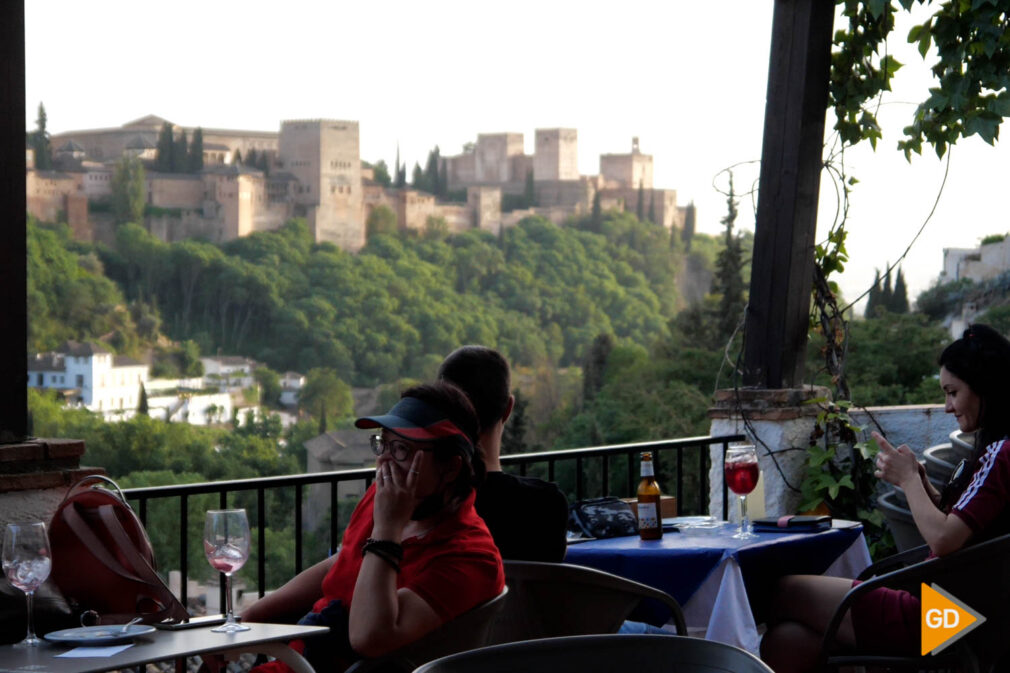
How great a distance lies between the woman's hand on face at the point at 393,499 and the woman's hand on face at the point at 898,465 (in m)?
1.15

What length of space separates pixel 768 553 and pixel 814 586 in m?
0.12

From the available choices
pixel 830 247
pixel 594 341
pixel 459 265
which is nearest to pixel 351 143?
pixel 459 265

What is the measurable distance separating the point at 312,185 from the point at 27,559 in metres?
71.9

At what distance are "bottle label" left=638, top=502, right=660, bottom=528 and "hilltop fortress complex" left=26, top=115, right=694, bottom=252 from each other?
6274 cm

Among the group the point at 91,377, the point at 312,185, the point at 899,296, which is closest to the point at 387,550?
the point at 899,296

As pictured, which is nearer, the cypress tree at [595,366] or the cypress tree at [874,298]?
the cypress tree at [874,298]

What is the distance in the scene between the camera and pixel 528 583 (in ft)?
6.47

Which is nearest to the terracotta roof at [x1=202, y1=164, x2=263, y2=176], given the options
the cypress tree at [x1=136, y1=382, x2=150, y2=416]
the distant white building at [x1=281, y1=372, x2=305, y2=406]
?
the distant white building at [x1=281, y1=372, x2=305, y2=406]

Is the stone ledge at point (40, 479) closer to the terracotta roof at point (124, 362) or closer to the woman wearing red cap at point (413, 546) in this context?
the woman wearing red cap at point (413, 546)

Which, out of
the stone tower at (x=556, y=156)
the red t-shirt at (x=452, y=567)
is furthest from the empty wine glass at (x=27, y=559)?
the stone tower at (x=556, y=156)

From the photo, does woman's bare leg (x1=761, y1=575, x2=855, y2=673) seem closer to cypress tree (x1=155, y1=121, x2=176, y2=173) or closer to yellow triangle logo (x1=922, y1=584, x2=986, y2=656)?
yellow triangle logo (x1=922, y1=584, x2=986, y2=656)

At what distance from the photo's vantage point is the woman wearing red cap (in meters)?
1.66

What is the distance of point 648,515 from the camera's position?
8.63 feet

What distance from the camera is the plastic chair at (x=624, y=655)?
3.82 ft
